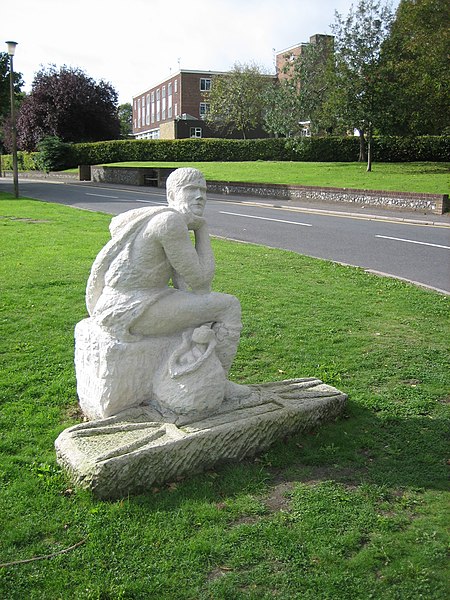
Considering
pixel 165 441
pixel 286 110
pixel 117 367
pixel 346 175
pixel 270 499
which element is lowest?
pixel 270 499

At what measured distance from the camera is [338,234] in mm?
15391

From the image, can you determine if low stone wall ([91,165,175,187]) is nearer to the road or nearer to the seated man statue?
the road

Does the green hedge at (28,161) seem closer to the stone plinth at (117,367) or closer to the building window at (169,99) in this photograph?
the building window at (169,99)

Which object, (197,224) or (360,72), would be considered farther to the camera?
(360,72)

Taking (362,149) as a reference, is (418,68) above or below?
above

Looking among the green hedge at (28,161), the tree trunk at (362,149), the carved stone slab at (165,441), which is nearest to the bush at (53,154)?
the green hedge at (28,161)

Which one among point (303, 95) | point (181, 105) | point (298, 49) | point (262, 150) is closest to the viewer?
point (303, 95)

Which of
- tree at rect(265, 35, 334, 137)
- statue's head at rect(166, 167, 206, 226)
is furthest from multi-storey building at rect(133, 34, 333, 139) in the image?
statue's head at rect(166, 167, 206, 226)

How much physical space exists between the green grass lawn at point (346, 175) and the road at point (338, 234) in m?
4.85

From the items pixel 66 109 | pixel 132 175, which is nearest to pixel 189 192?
pixel 132 175

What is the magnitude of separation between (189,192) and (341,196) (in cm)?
1997

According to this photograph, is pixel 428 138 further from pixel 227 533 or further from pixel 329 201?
pixel 227 533

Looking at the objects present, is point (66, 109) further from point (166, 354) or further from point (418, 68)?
point (166, 354)

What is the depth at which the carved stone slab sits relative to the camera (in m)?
3.62
